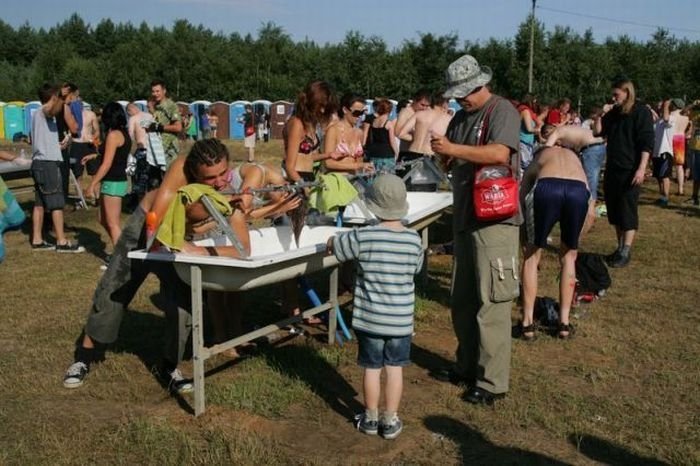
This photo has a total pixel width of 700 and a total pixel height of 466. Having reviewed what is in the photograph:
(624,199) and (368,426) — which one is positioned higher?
(624,199)

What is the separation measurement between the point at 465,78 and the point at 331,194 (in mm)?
1198

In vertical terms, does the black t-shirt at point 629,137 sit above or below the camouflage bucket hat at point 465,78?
below

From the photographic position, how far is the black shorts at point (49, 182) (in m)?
8.37

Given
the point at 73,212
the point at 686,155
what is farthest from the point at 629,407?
the point at 686,155

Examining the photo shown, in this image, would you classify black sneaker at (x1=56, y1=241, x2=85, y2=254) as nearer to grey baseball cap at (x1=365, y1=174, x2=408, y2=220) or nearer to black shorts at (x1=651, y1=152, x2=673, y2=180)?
grey baseball cap at (x1=365, y1=174, x2=408, y2=220)

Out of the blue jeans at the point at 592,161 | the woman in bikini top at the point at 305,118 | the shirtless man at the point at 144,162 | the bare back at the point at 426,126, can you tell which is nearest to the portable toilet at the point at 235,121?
the shirtless man at the point at 144,162

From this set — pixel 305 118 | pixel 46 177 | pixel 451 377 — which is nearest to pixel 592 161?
pixel 305 118

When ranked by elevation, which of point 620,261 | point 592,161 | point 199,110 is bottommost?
point 620,261

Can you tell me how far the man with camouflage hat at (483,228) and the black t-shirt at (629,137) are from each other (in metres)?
3.99

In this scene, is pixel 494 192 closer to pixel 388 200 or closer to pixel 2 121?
pixel 388 200

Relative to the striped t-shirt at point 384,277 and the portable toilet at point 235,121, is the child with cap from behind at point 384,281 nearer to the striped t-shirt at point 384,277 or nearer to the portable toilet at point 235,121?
the striped t-shirt at point 384,277

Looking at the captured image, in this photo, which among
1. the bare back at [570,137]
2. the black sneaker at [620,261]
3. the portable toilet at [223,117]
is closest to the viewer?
the bare back at [570,137]

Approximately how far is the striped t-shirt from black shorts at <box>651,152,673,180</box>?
33.9 feet

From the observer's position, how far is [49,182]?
839 centimetres
